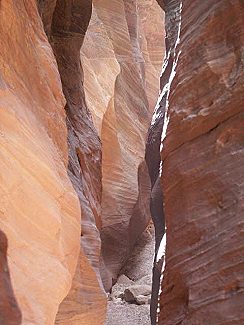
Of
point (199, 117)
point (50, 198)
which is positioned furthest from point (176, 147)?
point (50, 198)

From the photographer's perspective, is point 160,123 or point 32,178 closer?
point 32,178

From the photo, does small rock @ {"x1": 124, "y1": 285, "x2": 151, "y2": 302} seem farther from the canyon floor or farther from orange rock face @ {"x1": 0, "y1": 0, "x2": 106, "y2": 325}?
orange rock face @ {"x1": 0, "y1": 0, "x2": 106, "y2": 325}

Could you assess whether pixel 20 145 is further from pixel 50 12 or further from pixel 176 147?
pixel 50 12

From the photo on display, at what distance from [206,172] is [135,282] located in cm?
1073

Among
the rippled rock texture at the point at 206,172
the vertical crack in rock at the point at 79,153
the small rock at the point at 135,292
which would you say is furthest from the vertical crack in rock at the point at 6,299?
the small rock at the point at 135,292

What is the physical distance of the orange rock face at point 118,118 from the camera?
14312 millimetres

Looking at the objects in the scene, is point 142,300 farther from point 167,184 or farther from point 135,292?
point 167,184

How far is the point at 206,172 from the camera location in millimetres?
4777

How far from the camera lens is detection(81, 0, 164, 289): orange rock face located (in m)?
14.3

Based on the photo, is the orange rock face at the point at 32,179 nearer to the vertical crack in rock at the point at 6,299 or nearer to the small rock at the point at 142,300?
the vertical crack in rock at the point at 6,299

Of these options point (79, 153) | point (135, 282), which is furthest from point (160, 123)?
point (135, 282)

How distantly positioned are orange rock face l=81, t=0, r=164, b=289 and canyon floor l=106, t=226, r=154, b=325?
0.45m

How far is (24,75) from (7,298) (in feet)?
9.28

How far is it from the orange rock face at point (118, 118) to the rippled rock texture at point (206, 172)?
8.45 meters
